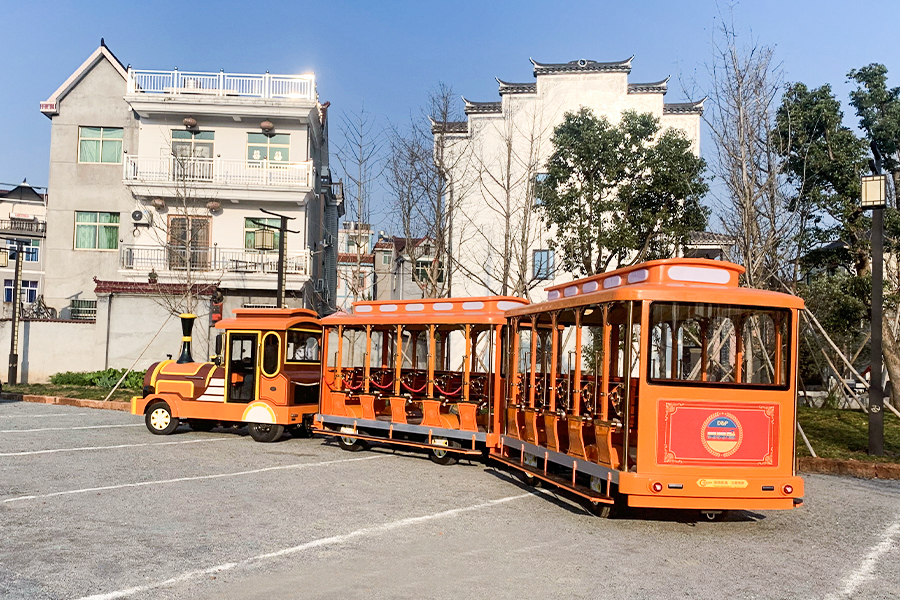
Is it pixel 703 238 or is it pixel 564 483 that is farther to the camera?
pixel 703 238

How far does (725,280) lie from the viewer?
→ 30.6 ft

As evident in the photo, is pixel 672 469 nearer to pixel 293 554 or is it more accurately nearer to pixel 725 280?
pixel 725 280

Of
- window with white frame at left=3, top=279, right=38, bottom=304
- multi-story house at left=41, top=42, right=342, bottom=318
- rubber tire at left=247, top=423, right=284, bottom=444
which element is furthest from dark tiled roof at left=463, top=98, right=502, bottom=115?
window with white frame at left=3, top=279, right=38, bottom=304

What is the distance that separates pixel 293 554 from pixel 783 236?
12.9 meters

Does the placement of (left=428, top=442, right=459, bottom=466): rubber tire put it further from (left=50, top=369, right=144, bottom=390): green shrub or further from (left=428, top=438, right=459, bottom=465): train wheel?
(left=50, top=369, right=144, bottom=390): green shrub

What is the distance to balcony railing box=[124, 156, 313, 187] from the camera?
28500 mm

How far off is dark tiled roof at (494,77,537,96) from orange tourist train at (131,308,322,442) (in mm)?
14457

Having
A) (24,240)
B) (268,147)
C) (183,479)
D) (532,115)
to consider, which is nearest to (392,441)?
(183,479)

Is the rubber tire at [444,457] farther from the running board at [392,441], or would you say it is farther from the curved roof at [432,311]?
the curved roof at [432,311]

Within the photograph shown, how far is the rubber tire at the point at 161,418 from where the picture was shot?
16906mm

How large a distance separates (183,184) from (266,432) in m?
14.1

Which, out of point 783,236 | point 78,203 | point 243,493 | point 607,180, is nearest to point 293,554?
point 243,493

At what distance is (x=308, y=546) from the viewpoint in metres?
7.55

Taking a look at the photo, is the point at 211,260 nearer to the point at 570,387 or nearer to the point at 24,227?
the point at 570,387
